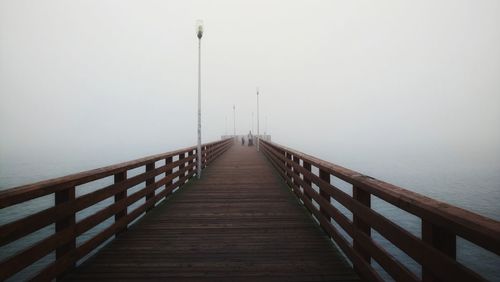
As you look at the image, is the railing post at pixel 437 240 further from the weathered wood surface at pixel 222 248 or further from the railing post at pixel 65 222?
the railing post at pixel 65 222

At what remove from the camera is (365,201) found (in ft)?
10.6

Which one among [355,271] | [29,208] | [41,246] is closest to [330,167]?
[355,271]

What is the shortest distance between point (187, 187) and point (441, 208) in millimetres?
7867

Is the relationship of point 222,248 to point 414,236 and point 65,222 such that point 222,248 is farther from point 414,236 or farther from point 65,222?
point 414,236

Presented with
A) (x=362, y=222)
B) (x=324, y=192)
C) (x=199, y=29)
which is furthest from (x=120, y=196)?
(x=199, y=29)

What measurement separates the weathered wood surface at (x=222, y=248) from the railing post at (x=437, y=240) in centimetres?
144

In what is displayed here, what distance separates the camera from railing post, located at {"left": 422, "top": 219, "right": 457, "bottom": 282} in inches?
75.7

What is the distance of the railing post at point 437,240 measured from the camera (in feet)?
6.31

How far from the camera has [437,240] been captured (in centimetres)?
201

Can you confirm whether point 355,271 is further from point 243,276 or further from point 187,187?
point 187,187

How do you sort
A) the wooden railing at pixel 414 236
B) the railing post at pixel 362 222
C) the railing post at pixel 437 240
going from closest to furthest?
1. the wooden railing at pixel 414 236
2. the railing post at pixel 437 240
3. the railing post at pixel 362 222

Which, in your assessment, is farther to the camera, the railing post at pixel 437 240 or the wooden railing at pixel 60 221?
the wooden railing at pixel 60 221

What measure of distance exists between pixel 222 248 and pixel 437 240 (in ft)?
9.69

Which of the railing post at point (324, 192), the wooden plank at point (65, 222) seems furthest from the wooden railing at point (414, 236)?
the wooden plank at point (65, 222)
